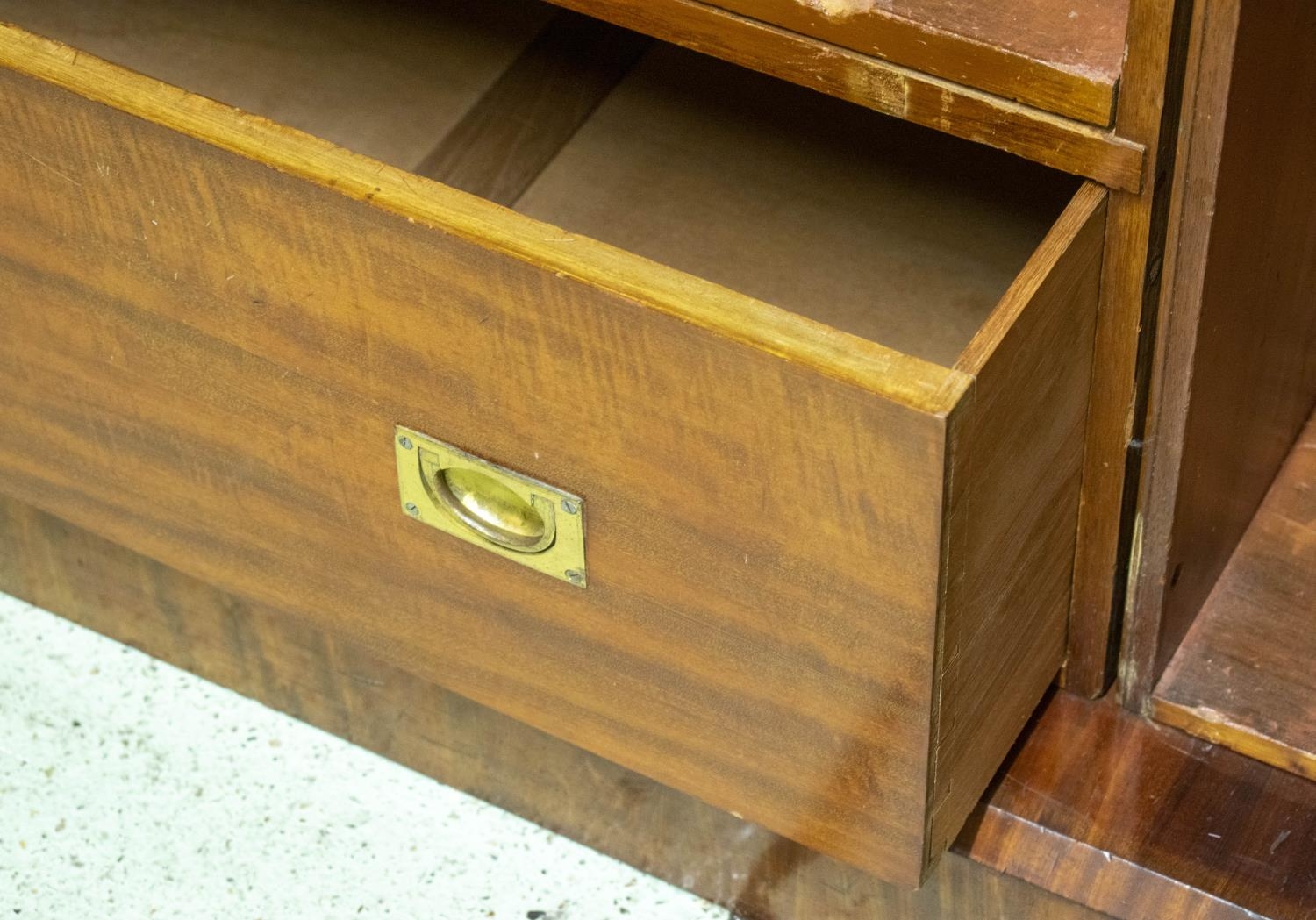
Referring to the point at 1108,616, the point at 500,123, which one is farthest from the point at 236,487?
the point at 1108,616

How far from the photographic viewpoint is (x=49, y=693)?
0.89m

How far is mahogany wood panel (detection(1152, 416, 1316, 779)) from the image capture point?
2.39 ft

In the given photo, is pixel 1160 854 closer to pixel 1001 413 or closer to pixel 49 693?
pixel 1001 413

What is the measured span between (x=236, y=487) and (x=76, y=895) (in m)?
0.20

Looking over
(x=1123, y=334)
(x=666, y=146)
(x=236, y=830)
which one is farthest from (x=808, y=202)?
(x=236, y=830)

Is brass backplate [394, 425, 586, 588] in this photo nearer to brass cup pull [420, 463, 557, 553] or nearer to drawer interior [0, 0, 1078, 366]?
brass cup pull [420, 463, 557, 553]

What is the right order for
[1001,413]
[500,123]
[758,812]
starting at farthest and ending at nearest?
[500,123], [758,812], [1001,413]

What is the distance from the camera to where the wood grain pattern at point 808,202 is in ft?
2.54

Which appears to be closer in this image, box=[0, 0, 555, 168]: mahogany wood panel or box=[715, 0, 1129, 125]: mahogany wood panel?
box=[715, 0, 1129, 125]: mahogany wood panel

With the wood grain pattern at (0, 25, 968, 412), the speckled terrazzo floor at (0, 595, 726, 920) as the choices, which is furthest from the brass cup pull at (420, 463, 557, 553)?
the speckled terrazzo floor at (0, 595, 726, 920)

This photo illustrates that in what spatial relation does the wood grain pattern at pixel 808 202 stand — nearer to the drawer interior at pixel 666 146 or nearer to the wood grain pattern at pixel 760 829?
the drawer interior at pixel 666 146

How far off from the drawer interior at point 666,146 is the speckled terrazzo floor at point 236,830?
0.75 feet

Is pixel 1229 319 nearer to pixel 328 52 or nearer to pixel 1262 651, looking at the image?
pixel 1262 651

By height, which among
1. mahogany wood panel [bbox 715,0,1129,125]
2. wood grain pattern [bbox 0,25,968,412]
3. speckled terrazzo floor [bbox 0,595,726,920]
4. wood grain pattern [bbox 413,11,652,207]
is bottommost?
speckled terrazzo floor [bbox 0,595,726,920]
